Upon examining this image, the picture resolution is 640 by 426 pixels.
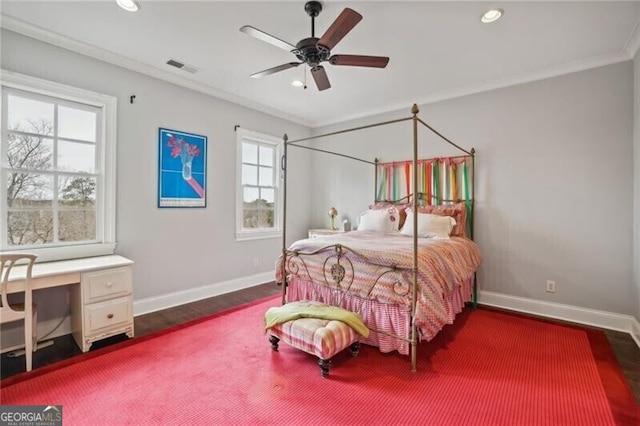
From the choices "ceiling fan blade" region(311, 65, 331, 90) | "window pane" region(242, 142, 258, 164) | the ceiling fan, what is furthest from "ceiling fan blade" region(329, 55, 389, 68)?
"window pane" region(242, 142, 258, 164)

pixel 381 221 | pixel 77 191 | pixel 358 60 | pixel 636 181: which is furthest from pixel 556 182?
pixel 77 191

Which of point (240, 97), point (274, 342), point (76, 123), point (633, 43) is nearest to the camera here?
point (274, 342)

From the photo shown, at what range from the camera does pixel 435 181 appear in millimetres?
4137

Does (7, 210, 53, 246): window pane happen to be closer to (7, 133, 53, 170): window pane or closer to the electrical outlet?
(7, 133, 53, 170): window pane

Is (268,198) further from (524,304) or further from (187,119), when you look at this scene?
(524,304)

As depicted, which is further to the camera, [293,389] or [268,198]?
[268,198]

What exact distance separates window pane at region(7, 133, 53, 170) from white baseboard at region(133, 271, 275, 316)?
1.65 meters

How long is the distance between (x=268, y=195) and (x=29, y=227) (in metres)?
2.89

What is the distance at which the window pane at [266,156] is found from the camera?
4.85 meters

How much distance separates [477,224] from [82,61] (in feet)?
15.7

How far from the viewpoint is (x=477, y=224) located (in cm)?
388

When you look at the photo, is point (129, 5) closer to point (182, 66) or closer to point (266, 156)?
point (182, 66)

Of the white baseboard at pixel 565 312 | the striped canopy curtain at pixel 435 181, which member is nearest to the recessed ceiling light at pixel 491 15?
the striped canopy curtain at pixel 435 181

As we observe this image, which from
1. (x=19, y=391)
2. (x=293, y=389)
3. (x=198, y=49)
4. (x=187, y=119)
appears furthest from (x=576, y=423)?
(x=187, y=119)
